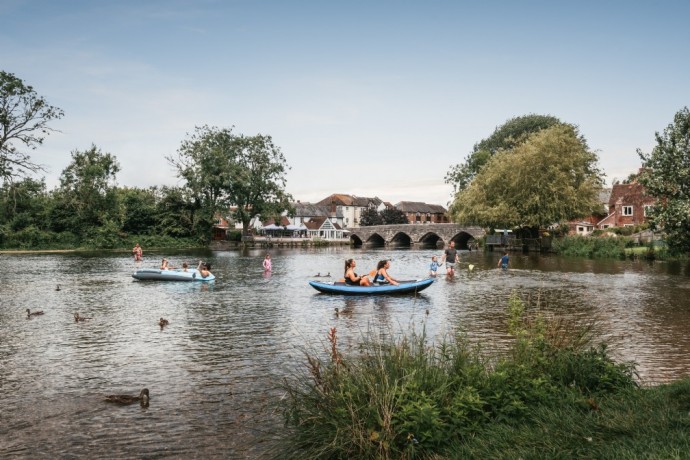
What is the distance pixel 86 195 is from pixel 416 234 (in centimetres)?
5369

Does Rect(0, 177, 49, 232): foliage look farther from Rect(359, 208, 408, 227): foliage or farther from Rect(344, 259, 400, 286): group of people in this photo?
Rect(359, 208, 408, 227): foliage

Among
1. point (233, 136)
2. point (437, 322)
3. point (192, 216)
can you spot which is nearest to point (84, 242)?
point (192, 216)

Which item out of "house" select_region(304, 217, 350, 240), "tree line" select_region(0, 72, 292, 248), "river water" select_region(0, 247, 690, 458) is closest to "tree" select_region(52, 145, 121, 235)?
"tree line" select_region(0, 72, 292, 248)

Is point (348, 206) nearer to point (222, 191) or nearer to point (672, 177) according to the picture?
point (222, 191)

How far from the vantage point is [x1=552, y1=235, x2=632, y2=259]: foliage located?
49.0m

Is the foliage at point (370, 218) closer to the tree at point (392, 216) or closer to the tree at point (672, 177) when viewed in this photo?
the tree at point (392, 216)

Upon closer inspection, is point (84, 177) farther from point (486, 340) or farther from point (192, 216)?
point (486, 340)

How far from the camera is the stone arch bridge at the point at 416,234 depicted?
87.8m

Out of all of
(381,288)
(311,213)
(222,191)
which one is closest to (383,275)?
(381,288)

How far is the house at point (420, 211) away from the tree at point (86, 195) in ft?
279

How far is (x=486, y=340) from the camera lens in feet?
49.2

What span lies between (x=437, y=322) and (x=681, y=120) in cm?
1956

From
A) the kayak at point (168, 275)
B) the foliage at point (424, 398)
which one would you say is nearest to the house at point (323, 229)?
the kayak at point (168, 275)

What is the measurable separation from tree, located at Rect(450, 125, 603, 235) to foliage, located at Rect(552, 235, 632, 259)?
2.65 metres
